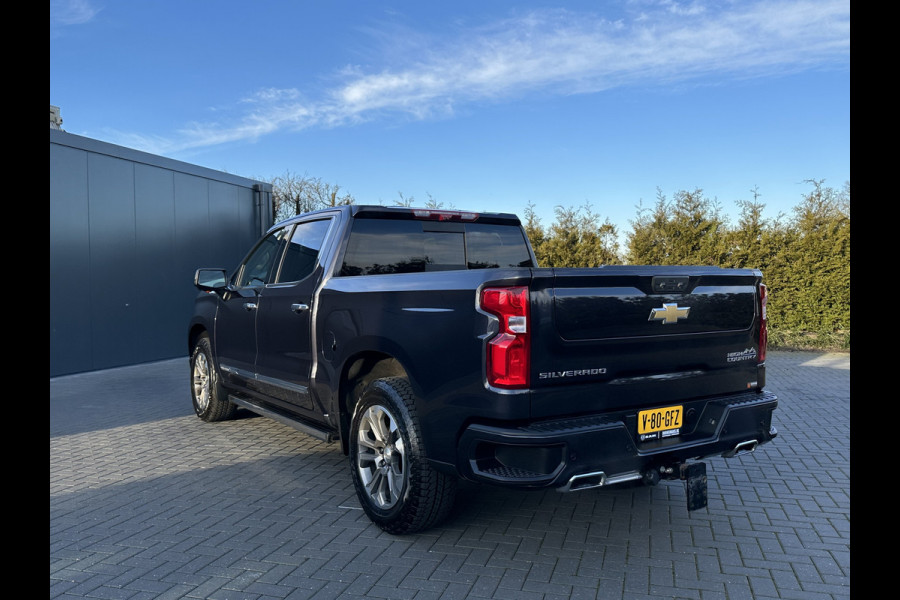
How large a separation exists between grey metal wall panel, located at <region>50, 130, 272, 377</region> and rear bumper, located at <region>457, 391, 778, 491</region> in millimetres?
8356

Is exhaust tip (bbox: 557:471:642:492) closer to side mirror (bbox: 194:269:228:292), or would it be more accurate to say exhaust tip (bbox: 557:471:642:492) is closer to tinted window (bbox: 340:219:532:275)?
tinted window (bbox: 340:219:532:275)

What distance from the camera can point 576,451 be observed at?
3.11 meters

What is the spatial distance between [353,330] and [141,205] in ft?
31.1

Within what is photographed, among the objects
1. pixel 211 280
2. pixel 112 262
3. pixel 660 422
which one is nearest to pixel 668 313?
pixel 660 422

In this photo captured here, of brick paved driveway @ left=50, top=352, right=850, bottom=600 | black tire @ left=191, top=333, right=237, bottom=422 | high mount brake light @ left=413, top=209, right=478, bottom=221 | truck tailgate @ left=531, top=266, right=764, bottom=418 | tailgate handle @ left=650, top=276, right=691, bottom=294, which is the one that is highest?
high mount brake light @ left=413, top=209, right=478, bottom=221

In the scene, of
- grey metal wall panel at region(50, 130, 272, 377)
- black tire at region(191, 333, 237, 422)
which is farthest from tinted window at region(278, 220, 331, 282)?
grey metal wall panel at region(50, 130, 272, 377)

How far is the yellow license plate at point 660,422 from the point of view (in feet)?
11.1

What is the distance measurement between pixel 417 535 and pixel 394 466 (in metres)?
0.44

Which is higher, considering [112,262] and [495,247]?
[112,262]

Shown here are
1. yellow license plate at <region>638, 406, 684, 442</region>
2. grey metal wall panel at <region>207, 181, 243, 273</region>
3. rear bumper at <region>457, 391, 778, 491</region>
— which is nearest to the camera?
rear bumper at <region>457, 391, 778, 491</region>

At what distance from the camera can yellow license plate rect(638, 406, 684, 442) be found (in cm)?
338

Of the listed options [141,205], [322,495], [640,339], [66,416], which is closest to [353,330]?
[322,495]

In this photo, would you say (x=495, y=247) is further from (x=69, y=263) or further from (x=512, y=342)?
(x=69, y=263)

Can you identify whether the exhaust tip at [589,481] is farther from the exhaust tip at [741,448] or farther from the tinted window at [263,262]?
the tinted window at [263,262]
